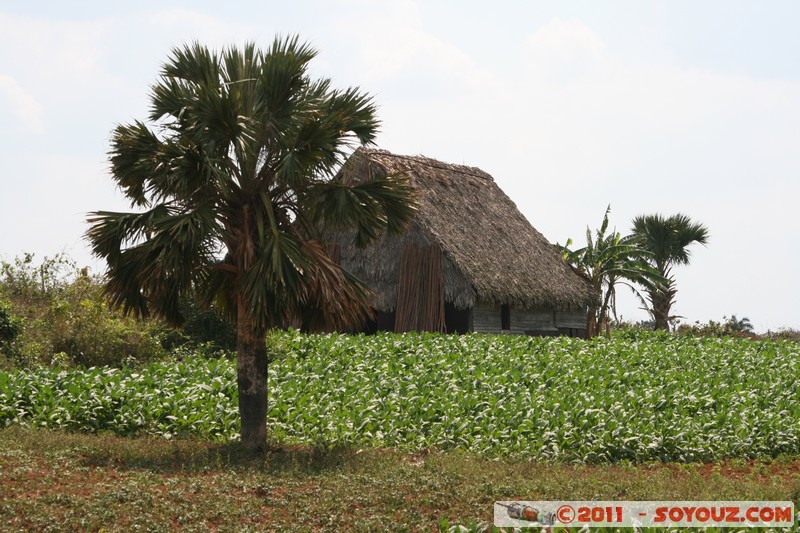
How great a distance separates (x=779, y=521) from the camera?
9.34 meters

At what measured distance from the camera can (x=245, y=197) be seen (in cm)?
1294

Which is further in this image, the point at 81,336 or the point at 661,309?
the point at 661,309

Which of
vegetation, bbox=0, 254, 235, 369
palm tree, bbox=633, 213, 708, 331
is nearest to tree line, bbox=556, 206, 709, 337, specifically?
palm tree, bbox=633, 213, 708, 331

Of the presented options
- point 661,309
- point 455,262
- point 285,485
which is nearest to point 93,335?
point 455,262

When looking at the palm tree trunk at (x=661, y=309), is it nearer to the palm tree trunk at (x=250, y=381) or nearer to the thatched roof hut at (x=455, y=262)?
the thatched roof hut at (x=455, y=262)

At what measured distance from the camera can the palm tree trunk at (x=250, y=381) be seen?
12.9 metres

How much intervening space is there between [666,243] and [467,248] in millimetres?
16745

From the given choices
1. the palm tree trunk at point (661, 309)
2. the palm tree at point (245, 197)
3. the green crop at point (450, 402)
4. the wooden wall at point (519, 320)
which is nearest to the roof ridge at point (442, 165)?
the wooden wall at point (519, 320)

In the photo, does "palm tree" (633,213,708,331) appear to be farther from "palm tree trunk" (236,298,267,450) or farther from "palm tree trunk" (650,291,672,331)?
"palm tree trunk" (236,298,267,450)

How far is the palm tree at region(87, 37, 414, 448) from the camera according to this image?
40.4 feet

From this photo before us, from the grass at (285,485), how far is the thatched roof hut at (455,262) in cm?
1049

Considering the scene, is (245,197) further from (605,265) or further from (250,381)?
(605,265)

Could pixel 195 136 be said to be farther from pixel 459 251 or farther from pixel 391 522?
pixel 459 251

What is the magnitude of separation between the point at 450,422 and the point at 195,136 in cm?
616
